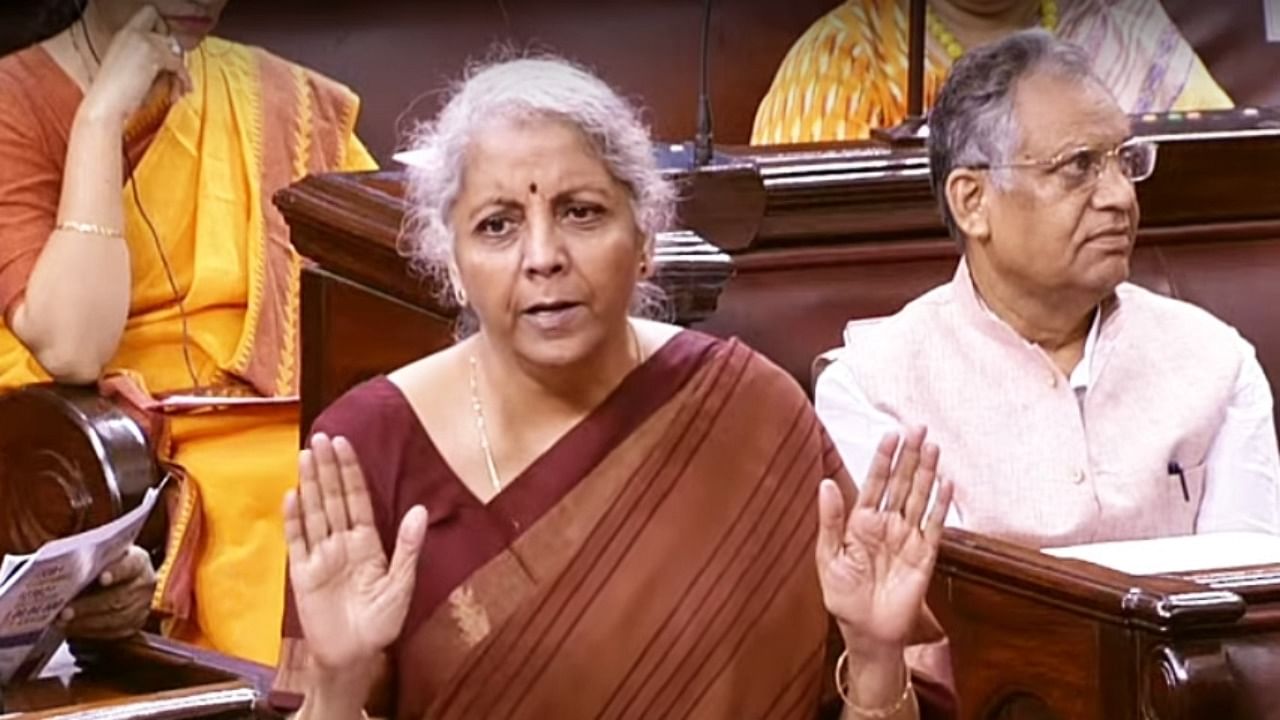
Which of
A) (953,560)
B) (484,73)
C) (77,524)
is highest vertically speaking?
(484,73)

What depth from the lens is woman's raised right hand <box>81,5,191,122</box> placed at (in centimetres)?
378

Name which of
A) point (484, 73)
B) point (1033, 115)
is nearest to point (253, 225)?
point (1033, 115)

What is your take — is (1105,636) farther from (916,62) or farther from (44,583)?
(916,62)

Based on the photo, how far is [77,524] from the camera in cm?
356

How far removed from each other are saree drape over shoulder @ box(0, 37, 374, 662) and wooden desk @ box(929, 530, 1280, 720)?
1.21 meters

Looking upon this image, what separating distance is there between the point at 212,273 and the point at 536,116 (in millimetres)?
1705

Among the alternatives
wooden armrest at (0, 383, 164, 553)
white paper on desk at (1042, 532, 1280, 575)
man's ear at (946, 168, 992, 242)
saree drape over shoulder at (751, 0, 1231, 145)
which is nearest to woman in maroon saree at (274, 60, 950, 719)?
white paper on desk at (1042, 532, 1280, 575)

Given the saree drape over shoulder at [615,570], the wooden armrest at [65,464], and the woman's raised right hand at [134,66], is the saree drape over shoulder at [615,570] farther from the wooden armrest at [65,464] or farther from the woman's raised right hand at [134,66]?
the woman's raised right hand at [134,66]

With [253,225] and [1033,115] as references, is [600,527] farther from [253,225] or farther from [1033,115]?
[253,225]

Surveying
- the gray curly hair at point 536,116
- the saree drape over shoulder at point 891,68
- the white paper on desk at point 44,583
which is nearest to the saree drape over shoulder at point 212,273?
the saree drape over shoulder at point 891,68

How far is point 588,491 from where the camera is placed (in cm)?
230

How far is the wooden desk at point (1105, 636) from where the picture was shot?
248 cm

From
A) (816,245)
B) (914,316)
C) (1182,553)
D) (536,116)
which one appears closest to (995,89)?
(914,316)

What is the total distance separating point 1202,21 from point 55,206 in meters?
2.21
